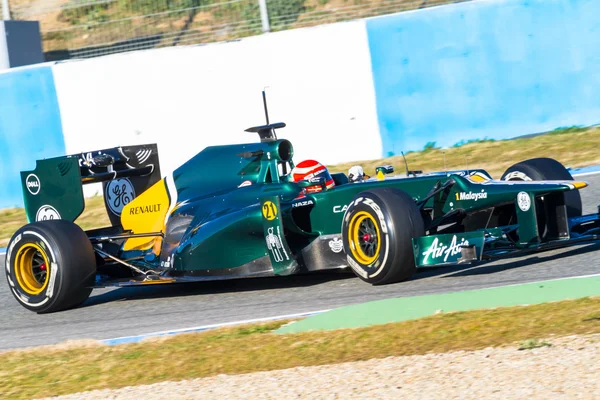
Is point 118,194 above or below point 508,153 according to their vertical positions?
above

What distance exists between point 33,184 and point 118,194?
38.4 inches

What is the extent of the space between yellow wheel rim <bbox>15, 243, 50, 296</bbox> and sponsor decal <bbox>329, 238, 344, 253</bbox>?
8.65ft

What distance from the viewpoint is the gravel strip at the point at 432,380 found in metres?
4.48

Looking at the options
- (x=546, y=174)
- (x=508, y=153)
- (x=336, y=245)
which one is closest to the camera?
(x=336, y=245)

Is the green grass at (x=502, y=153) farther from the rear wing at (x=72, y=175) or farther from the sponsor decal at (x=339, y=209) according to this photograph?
the sponsor decal at (x=339, y=209)

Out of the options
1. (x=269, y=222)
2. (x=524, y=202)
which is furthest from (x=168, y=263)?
(x=524, y=202)

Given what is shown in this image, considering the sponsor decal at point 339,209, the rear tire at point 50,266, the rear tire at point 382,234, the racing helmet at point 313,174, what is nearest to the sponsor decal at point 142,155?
the rear tire at point 50,266

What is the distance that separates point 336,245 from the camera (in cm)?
745

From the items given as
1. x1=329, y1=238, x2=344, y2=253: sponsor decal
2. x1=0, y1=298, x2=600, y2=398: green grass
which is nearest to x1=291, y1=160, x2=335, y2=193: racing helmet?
x1=329, y1=238, x2=344, y2=253: sponsor decal

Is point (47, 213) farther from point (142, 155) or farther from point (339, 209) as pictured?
point (339, 209)

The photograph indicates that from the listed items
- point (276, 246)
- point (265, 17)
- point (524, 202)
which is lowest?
point (276, 246)

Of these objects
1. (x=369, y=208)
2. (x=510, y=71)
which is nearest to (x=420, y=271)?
(x=369, y=208)

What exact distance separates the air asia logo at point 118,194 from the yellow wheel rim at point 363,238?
338 cm

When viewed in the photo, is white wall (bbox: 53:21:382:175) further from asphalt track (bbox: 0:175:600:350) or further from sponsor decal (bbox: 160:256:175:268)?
sponsor decal (bbox: 160:256:175:268)
